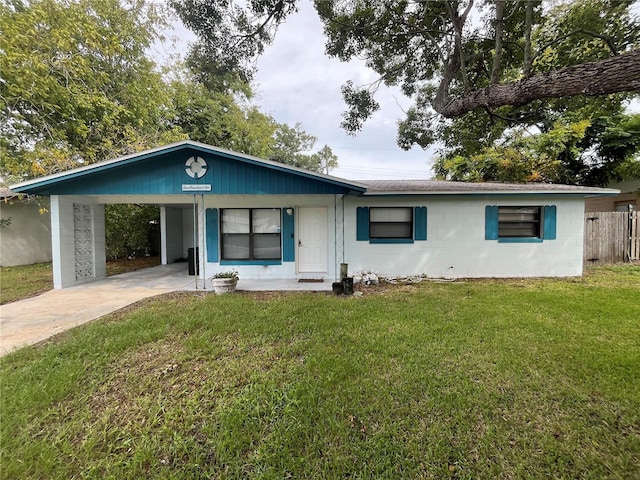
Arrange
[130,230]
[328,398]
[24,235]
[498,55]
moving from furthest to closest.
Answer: [130,230], [24,235], [498,55], [328,398]

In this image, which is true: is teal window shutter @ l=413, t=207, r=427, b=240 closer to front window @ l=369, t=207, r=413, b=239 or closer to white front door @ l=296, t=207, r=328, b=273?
front window @ l=369, t=207, r=413, b=239

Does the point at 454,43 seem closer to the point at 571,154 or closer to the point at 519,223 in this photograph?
the point at 519,223

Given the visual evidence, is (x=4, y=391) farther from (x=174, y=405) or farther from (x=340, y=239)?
(x=340, y=239)

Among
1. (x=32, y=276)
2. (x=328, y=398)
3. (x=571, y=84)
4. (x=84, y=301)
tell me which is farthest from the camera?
(x=32, y=276)

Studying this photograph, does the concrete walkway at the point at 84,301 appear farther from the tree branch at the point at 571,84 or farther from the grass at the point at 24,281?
the tree branch at the point at 571,84

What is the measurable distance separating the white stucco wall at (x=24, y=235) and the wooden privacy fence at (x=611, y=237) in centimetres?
1927

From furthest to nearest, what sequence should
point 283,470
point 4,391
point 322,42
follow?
point 322,42
point 4,391
point 283,470

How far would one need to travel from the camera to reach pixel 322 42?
301 inches

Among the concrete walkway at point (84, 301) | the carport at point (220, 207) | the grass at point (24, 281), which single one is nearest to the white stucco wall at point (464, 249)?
the carport at point (220, 207)

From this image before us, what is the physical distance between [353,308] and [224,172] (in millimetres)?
4438

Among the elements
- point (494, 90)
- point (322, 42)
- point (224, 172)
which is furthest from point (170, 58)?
point (494, 90)

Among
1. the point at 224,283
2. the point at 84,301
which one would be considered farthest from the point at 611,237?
the point at 84,301

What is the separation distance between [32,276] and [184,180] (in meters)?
6.42

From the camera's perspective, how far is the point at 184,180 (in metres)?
6.66
